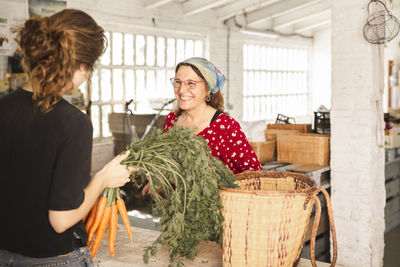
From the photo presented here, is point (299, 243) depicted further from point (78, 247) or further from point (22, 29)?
point (22, 29)

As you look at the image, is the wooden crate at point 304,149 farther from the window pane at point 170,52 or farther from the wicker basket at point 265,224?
the window pane at point 170,52

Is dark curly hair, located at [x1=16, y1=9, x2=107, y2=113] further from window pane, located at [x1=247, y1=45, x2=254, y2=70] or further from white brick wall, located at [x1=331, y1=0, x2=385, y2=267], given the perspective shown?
window pane, located at [x1=247, y1=45, x2=254, y2=70]

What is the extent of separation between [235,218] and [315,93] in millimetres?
11547

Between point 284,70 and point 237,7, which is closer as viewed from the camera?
point 237,7

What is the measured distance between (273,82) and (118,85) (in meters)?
5.20

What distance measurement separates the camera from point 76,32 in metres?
1.10

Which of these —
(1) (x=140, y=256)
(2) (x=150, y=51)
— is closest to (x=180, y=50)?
(2) (x=150, y=51)

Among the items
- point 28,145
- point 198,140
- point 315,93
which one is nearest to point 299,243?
point 198,140

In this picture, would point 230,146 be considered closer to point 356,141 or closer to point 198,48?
point 356,141

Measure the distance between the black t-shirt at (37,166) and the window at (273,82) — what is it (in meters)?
9.12

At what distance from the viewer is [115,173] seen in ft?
4.37

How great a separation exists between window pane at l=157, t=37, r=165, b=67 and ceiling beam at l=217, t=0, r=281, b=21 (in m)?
1.47

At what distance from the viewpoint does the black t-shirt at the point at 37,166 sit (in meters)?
1.08

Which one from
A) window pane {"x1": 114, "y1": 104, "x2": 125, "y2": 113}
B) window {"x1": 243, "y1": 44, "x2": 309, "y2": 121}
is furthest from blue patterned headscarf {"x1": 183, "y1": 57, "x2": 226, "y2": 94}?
window {"x1": 243, "y1": 44, "x2": 309, "y2": 121}
